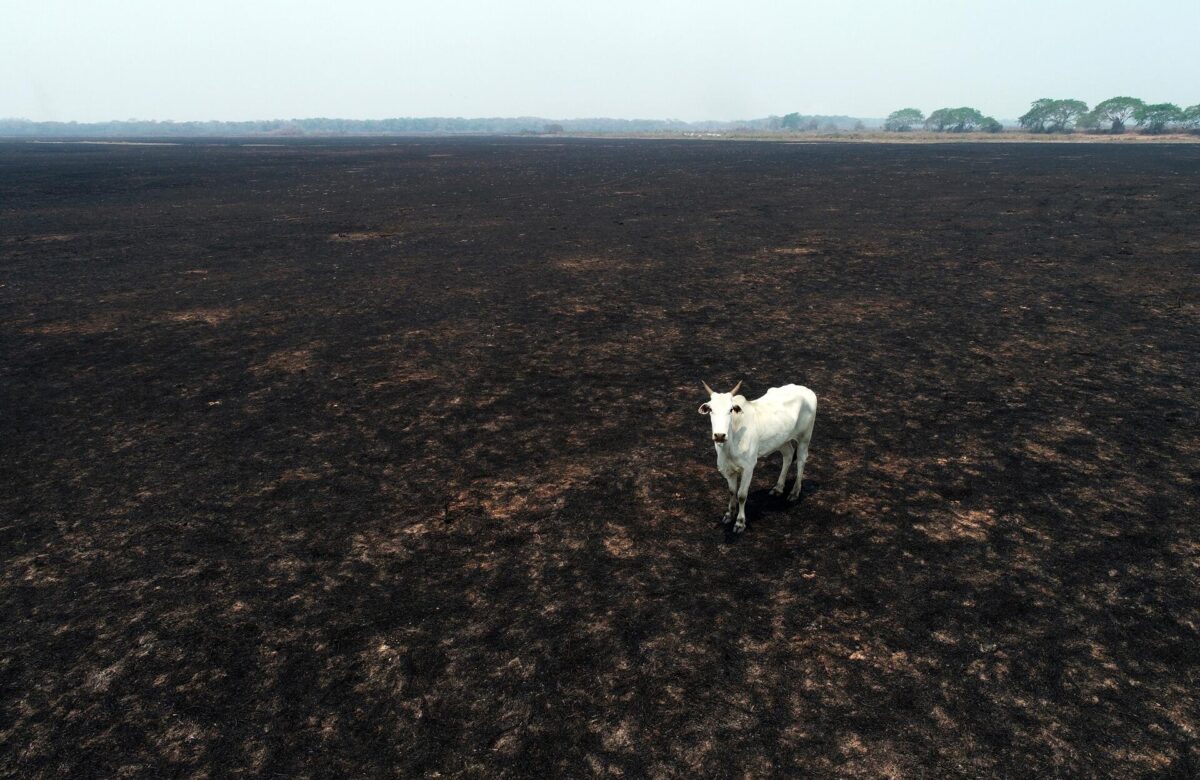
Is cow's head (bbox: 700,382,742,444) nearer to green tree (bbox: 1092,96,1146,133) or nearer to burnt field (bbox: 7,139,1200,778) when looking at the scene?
burnt field (bbox: 7,139,1200,778)

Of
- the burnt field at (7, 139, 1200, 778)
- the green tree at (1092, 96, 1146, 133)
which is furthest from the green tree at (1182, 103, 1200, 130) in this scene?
the burnt field at (7, 139, 1200, 778)

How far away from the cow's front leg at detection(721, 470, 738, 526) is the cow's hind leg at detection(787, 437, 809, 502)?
Answer: 2.55 feet

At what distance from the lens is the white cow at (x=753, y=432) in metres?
6.35

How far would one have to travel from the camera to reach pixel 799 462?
24.9ft

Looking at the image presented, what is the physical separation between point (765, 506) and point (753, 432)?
1.27 m

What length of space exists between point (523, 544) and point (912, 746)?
12.8 ft

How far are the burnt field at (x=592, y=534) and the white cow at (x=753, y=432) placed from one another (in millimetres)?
536

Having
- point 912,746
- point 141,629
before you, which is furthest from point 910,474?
point 141,629

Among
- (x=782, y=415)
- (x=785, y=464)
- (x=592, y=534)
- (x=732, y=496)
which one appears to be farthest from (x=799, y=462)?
(x=592, y=534)

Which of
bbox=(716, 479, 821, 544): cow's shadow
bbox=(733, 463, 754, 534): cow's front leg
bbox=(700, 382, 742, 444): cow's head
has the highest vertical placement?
bbox=(700, 382, 742, 444): cow's head

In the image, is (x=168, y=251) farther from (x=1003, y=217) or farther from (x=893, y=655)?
(x=1003, y=217)

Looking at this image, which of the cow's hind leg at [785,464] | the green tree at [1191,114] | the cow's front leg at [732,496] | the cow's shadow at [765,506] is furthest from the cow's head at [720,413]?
the green tree at [1191,114]

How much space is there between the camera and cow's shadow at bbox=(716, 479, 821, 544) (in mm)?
7211

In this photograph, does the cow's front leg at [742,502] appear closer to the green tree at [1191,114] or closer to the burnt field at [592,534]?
the burnt field at [592,534]
